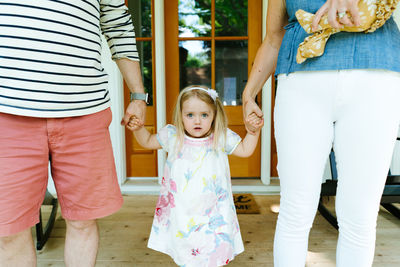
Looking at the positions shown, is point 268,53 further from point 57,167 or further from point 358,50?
point 57,167

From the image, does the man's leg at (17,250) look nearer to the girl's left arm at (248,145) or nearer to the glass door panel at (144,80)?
the girl's left arm at (248,145)

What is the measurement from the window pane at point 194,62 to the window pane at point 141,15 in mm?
358

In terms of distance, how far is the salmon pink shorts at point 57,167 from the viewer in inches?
34.8

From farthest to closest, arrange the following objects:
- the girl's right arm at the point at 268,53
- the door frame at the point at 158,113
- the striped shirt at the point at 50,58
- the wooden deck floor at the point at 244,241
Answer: the door frame at the point at 158,113, the wooden deck floor at the point at 244,241, the girl's right arm at the point at 268,53, the striped shirt at the point at 50,58

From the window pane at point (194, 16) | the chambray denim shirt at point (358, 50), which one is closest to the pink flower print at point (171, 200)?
the chambray denim shirt at point (358, 50)

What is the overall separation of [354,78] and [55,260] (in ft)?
5.57

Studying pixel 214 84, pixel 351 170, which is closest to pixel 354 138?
pixel 351 170

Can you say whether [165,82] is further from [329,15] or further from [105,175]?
[329,15]

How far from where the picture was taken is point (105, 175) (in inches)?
42.3

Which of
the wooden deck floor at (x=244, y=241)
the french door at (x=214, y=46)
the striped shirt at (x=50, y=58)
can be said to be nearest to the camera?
the striped shirt at (x=50, y=58)

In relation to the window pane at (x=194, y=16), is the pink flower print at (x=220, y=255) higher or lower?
lower

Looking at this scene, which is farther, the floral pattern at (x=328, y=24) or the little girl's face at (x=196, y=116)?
the little girl's face at (x=196, y=116)

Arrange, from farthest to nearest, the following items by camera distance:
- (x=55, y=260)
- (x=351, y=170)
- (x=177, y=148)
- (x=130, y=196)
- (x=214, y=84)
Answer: (x=214, y=84), (x=130, y=196), (x=55, y=260), (x=177, y=148), (x=351, y=170)

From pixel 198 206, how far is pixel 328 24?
854 millimetres
